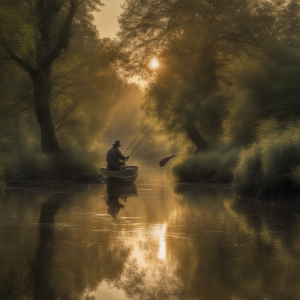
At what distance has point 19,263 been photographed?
1066 centimetres

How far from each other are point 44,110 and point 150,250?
2365cm

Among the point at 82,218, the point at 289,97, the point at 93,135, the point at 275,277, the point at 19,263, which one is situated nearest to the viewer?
the point at 275,277

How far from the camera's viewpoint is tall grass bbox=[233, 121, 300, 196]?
21719 mm

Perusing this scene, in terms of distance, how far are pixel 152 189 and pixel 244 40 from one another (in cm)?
1131

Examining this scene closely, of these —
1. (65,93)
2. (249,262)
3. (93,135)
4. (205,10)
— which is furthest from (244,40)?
A: (249,262)

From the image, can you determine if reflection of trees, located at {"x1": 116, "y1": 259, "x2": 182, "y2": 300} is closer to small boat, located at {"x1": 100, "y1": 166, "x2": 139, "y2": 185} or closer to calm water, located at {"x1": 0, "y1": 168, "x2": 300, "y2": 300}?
calm water, located at {"x1": 0, "y1": 168, "x2": 300, "y2": 300}

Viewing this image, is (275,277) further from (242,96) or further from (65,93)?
(65,93)

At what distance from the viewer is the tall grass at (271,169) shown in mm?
21719

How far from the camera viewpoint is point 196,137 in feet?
123

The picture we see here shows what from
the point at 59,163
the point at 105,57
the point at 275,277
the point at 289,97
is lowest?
the point at 275,277

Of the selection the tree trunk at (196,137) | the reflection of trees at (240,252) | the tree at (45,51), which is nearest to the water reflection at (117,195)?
the reflection of trees at (240,252)

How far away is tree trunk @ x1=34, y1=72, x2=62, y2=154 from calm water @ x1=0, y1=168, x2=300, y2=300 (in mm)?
12940

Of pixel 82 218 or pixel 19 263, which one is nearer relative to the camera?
pixel 19 263

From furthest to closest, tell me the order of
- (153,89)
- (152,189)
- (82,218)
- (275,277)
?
(153,89), (152,189), (82,218), (275,277)
